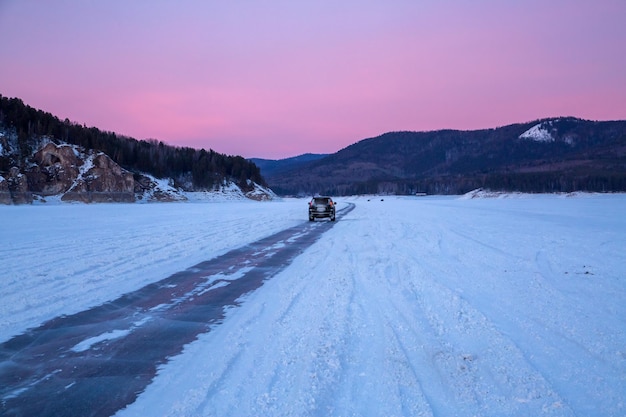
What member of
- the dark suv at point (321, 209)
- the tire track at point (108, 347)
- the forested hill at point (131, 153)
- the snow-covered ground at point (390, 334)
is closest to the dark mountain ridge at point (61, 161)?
the forested hill at point (131, 153)

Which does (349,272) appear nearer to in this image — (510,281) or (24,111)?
(510,281)

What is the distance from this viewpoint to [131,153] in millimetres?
106188

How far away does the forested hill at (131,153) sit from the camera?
3157 inches

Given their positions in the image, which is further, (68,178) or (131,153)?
(131,153)

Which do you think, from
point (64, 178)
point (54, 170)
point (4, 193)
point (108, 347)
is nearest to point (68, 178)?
point (64, 178)

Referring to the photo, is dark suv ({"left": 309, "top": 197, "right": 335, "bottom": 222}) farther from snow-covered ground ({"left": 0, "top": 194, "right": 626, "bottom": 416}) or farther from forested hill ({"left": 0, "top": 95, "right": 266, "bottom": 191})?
forested hill ({"left": 0, "top": 95, "right": 266, "bottom": 191})

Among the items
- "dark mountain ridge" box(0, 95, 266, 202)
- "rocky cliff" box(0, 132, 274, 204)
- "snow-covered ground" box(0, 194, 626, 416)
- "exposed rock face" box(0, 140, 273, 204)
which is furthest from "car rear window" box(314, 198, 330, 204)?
"dark mountain ridge" box(0, 95, 266, 202)

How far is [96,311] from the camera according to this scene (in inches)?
275

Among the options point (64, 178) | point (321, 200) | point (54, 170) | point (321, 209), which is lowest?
point (321, 209)

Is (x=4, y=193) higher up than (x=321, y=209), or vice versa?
(x=4, y=193)

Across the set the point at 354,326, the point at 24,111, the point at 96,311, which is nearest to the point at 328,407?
the point at 354,326

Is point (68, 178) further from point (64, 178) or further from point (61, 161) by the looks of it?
point (61, 161)

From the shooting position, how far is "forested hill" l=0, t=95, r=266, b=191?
3157 inches

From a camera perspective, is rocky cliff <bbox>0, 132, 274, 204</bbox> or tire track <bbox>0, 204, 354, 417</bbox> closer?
tire track <bbox>0, 204, 354, 417</bbox>
